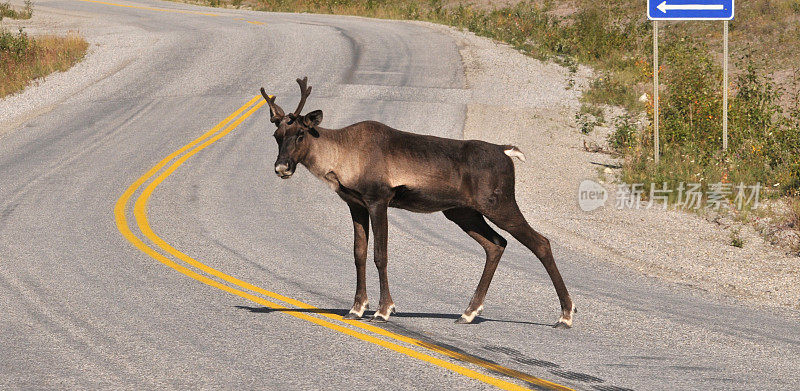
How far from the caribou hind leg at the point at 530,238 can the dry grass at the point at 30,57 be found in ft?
63.0

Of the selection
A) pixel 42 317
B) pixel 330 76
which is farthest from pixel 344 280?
pixel 330 76

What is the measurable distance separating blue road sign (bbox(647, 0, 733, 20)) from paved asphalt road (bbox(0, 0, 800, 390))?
5.01 metres

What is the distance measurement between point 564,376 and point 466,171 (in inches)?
77.8

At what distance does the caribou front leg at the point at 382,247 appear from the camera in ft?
24.1

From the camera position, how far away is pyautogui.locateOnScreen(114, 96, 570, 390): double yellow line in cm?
643

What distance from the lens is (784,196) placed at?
48.1 ft

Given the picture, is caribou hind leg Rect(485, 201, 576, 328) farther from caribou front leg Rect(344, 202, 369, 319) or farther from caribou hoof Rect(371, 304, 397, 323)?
caribou hoof Rect(371, 304, 397, 323)

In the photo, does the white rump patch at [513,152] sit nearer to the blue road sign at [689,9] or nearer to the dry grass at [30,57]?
the blue road sign at [689,9]

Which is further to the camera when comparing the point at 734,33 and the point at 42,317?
the point at 734,33

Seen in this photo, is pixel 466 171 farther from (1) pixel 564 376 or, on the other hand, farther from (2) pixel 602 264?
(2) pixel 602 264

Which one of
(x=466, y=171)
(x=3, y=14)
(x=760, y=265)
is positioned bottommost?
(x=760, y=265)

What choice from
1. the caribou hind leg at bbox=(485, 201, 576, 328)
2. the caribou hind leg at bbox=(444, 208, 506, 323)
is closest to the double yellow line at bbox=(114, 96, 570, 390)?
the caribou hind leg at bbox=(444, 208, 506, 323)

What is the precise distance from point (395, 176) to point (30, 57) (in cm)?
2156
